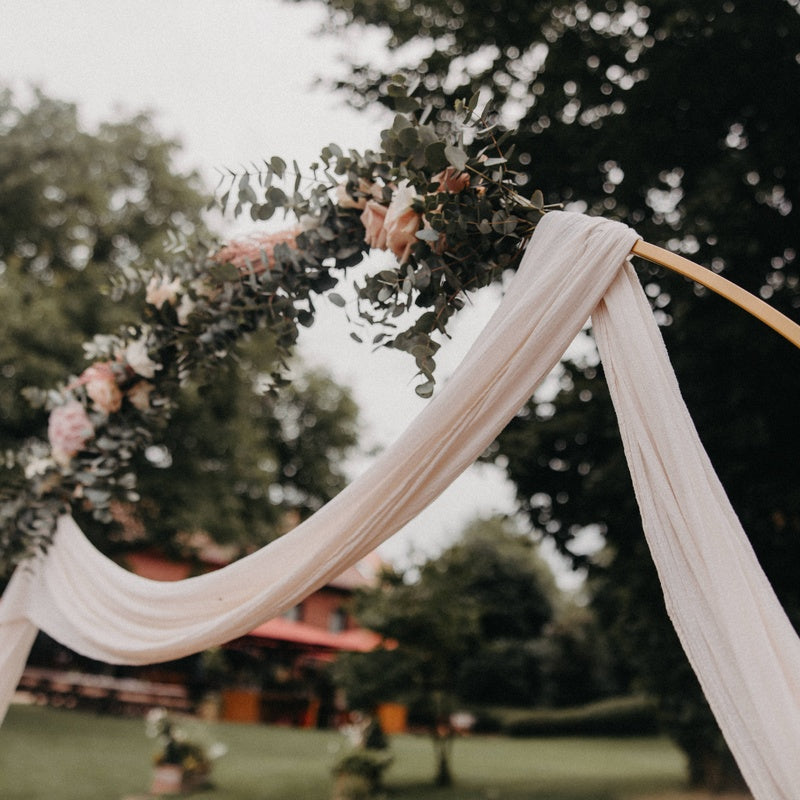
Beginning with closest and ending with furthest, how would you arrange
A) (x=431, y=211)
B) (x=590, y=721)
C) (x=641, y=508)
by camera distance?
(x=641, y=508)
(x=431, y=211)
(x=590, y=721)

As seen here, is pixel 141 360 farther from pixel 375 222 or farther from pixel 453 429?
pixel 453 429

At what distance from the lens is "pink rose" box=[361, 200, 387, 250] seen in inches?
120

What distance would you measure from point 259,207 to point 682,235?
12.7 ft

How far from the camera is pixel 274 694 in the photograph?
68.8ft

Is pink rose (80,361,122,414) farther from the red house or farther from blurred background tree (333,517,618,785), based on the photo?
the red house

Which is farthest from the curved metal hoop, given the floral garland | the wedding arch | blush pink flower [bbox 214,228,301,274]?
blush pink flower [bbox 214,228,301,274]

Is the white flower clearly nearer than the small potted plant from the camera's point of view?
Yes

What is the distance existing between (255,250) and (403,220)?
3.57 ft

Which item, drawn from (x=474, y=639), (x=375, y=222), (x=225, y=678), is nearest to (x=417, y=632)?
(x=474, y=639)

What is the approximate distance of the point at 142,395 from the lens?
4.12m

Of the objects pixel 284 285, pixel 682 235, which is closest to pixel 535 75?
pixel 682 235

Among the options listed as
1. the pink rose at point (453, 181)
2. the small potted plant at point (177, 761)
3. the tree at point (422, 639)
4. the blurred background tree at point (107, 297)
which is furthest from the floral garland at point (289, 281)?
the blurred background tree at point (107, 297)

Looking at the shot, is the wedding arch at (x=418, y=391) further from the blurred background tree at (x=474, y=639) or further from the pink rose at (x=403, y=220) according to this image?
the blurred background tree at (x=474, y=639)

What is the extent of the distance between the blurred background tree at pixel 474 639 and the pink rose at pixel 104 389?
16.6ft
